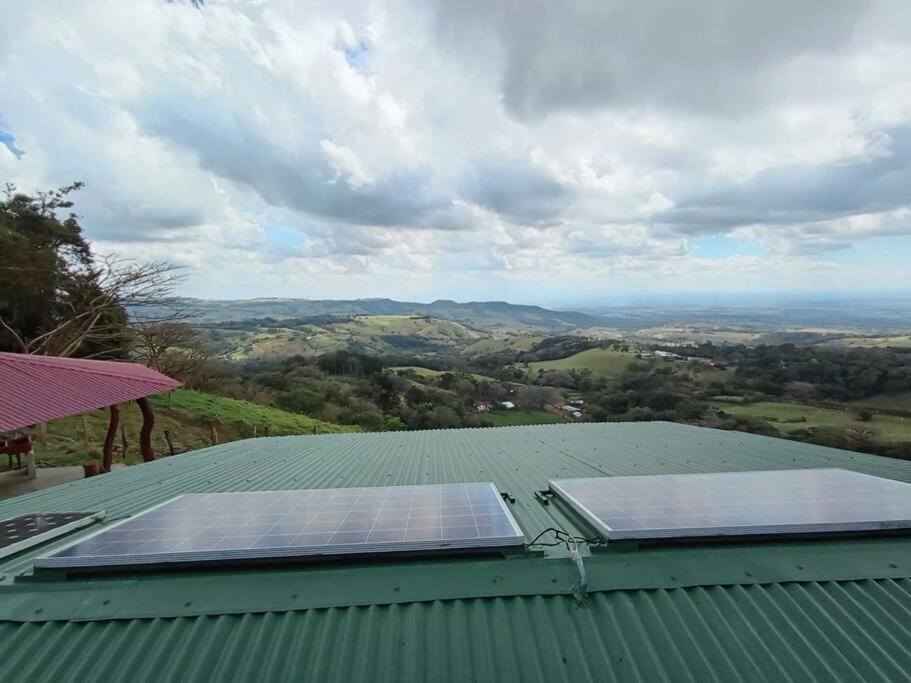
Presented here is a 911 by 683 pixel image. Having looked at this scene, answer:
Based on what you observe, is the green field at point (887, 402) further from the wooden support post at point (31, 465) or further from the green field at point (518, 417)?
the wooden support post at point (31, 465)

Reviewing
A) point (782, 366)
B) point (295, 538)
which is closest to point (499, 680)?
point (295, 538)

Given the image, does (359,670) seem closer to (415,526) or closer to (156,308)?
(415,526)

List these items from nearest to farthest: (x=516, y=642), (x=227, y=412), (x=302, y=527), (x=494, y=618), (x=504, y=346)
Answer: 1. (x=516, y=642)
2. (x=494, y=618)
3. (x=302, y=527)
4. (x=227, y=412)
5. (x=504, y=346)

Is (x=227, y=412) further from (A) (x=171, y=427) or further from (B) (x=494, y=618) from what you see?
(B) (x=494, y=618)

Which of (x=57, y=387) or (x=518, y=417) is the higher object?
(x=57, y=387)

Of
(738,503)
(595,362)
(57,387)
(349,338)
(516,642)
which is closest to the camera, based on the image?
(516,642)

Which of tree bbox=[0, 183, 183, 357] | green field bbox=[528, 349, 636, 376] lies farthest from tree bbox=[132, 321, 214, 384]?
green field bbox=[528, 349, 636, 376]

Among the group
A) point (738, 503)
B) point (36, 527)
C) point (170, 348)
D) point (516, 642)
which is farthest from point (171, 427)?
point (738, 503)

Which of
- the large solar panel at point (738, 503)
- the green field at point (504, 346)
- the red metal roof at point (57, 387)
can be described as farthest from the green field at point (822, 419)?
the green field at point (504, 346)
